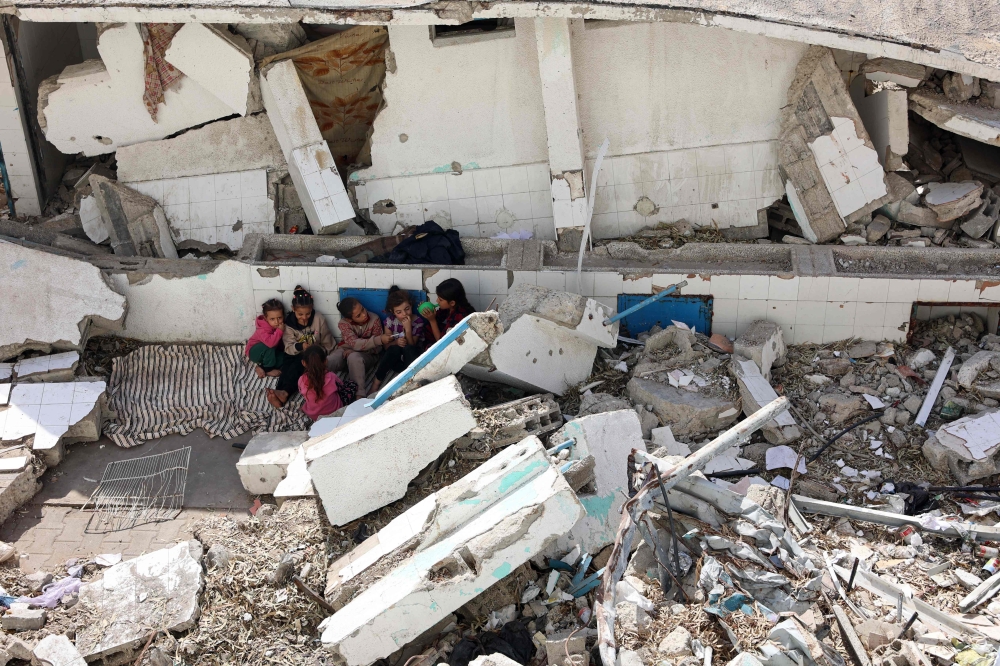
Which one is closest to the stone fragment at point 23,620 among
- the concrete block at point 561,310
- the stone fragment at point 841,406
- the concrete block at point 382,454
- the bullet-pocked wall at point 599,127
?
the concrete block at point 382,454

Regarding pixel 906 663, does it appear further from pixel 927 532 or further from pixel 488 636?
pixel 488 636

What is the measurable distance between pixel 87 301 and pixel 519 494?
4962 millimetres

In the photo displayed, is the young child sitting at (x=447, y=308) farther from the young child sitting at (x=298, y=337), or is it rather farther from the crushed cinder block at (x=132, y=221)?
the crushed cinder block at (x=132, y=221)

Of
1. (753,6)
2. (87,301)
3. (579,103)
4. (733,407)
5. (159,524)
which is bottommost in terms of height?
(159,524)

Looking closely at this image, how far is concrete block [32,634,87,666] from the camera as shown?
5.77m

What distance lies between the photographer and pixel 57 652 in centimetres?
582

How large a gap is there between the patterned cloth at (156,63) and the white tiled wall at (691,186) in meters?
4.05

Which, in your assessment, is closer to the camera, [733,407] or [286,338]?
[733,407]

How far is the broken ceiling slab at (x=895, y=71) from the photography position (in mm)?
7883

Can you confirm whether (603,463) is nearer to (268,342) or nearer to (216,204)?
(268,342)

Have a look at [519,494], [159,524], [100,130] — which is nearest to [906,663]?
[519,494]

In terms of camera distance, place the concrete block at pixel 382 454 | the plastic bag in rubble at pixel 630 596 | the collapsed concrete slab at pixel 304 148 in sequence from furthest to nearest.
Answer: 1. the collapsed concrete slab at pixel 304 148
2. the concrete block at pixel 382 454
3. the plastic bag in rubble at pixel 630 596

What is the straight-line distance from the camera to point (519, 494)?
5.71 m

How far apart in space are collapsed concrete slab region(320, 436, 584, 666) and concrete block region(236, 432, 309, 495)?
1574mm
